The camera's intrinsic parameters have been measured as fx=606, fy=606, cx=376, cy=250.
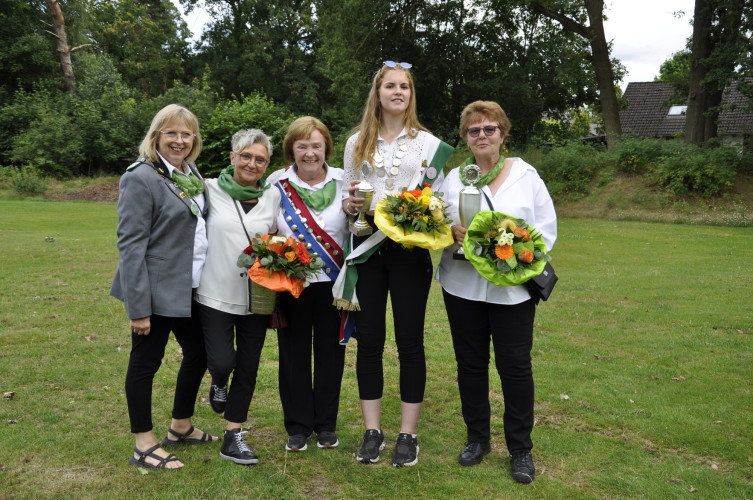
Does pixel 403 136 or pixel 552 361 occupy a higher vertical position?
pixel 403 136

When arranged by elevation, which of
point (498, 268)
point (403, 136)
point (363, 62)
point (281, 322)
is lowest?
point (281, 322)

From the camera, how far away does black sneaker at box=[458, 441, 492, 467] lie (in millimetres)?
3875

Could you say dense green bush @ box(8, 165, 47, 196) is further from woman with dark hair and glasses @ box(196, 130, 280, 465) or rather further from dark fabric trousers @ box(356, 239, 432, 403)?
dark fabric trousers @ box(356, 239, 432, 403)

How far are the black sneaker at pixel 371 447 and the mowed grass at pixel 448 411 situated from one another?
0.07 m

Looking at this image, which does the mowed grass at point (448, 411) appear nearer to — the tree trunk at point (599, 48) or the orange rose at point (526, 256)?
the orange rose at point (526, 256)

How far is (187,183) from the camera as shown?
11.9ft

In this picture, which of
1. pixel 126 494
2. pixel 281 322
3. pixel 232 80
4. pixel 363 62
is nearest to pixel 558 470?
pixel 281 322

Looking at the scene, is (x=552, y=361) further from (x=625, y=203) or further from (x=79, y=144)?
(x=79, y=144)

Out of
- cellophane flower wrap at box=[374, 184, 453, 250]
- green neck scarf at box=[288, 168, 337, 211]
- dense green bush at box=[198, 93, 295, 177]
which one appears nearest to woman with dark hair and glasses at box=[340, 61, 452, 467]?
green neck scarf at box=[288, 168, 337, 211]

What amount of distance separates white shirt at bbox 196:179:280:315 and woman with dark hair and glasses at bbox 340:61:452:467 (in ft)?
1.95

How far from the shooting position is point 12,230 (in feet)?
49.5

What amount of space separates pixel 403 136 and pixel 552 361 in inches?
131

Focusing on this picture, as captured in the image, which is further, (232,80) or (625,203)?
(232,80)

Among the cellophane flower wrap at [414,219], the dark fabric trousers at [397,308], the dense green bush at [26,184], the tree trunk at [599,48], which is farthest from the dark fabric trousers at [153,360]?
the dense green bush at [26,184]
